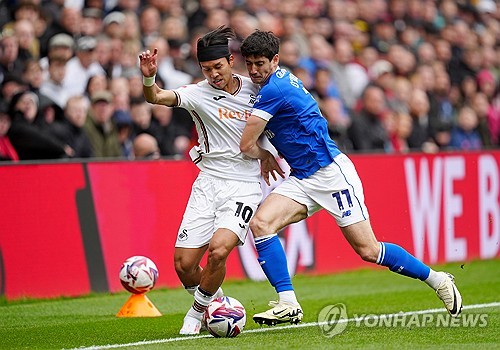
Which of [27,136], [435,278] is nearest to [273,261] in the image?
[435,278]

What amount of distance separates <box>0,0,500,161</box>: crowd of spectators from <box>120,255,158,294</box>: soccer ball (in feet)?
9.27

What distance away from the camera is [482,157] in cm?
1647

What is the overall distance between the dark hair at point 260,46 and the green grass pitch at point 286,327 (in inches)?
93.4

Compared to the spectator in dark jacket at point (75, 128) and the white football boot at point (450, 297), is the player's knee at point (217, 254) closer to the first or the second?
the white football boot at point (450, 297)

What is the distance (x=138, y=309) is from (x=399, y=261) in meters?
2.89

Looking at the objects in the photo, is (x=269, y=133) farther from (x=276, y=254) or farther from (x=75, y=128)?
(x=75, y=128)

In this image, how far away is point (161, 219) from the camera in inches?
518

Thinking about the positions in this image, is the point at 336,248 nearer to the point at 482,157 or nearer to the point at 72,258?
the point at 482,157

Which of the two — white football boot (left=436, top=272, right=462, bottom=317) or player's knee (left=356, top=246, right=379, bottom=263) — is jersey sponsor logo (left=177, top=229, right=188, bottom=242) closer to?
player's knee (left=356, top=246, right=379, bottom=263)

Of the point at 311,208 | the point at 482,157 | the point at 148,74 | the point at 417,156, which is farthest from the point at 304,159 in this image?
the point at 482,157

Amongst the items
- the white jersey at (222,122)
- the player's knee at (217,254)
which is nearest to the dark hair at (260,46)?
the white jersey at (222,122)

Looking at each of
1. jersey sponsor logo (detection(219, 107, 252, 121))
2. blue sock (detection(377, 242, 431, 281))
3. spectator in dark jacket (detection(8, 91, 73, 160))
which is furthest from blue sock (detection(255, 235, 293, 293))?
spectator in dark jacket (detection(8, 91, 73, 160))

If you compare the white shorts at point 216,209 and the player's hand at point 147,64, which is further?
the white shorts at point 216,209

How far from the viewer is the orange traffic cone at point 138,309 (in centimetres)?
1061
